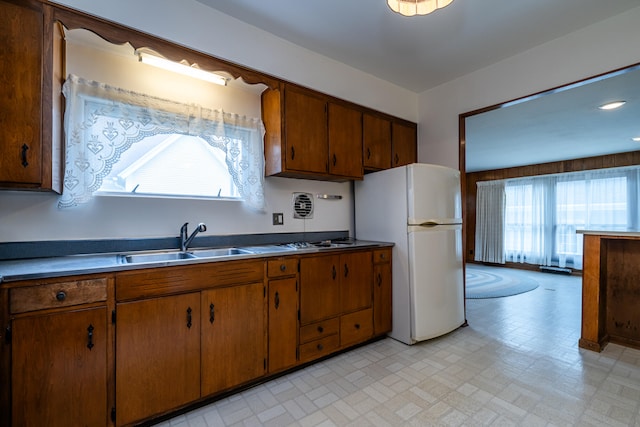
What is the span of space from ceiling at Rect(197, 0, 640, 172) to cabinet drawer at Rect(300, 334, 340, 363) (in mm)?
2430

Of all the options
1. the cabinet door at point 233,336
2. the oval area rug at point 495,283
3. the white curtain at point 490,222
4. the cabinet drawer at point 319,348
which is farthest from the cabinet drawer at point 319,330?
the white curtain at point 490,222

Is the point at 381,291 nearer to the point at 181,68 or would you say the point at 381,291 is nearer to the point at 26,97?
the point at 181,68

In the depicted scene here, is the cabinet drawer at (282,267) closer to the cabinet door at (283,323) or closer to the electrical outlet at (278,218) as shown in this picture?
the cabinet door at (283,323)

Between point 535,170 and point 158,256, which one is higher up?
point 535,170

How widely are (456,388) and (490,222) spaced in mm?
6228

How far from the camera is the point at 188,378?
1634 millimetres

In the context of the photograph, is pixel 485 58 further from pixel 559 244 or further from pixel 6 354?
pixel 559 244

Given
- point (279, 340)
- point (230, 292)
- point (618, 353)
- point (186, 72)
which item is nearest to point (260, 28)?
point (186, 72)

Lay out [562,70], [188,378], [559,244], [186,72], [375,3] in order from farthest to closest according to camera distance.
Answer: [559,244] → [562,70] → [186,72] → [375,3] → [188,378]

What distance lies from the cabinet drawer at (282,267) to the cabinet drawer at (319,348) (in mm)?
572

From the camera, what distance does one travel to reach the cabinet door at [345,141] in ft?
8.59

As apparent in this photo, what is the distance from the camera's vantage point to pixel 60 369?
1308 mm

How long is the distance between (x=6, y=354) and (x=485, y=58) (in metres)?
3.79

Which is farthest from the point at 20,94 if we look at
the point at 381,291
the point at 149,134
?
the point at 381,291
